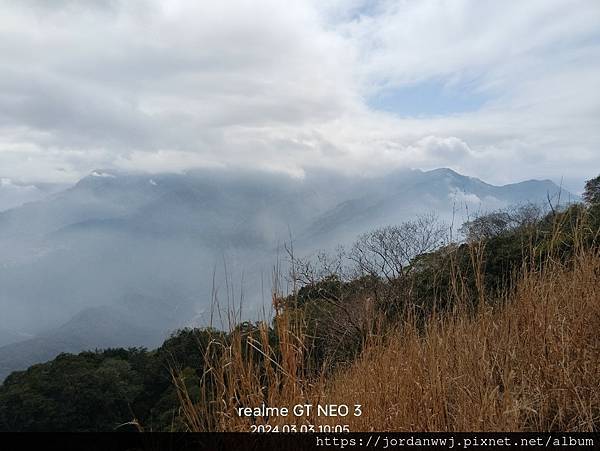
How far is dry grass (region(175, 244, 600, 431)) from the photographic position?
202 cm

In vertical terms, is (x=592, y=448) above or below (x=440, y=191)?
below

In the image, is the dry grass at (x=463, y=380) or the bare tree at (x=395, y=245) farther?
the bare tree at (x=395, y=245)

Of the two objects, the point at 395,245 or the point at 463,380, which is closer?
the point at 463,380

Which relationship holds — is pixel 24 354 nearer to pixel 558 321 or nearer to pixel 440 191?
pixel 558 321

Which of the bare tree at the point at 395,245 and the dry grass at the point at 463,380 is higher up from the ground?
the bare tree at the point at 395,245

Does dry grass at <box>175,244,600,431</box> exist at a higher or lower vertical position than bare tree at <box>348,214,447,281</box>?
lower

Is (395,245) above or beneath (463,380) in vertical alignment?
above

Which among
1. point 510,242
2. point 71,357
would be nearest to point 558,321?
point 510,242

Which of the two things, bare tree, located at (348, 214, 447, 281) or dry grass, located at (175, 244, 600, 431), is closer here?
dry grass, located at (175, 244, 600, 431)

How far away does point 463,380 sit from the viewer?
225cm

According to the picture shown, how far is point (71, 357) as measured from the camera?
8711 millimetres

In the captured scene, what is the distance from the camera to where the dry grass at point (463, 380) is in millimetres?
2021

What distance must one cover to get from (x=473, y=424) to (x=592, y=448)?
414 millimetres

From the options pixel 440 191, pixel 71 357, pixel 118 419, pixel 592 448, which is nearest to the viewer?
pixel 592 448
